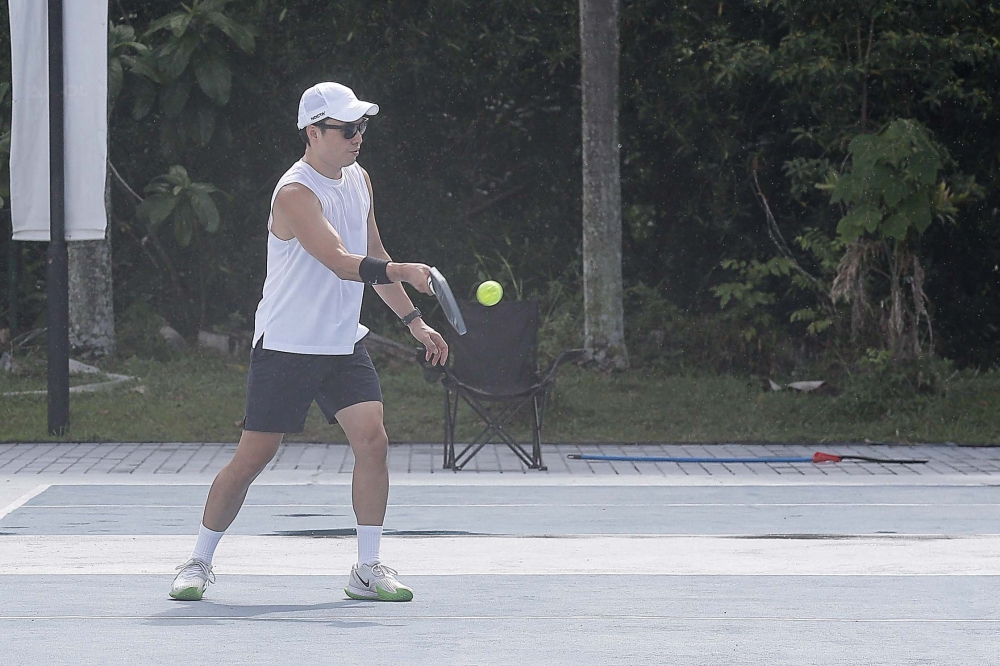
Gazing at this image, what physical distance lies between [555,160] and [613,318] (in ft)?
9.56

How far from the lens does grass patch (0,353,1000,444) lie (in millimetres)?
11719

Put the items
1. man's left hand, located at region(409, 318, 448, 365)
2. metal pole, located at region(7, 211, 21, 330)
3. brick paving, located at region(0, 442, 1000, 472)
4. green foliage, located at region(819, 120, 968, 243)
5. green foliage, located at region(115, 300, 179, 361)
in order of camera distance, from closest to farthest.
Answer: man's left hand, located at region(409, 318, 448, 365) < brick paving, located at region(0, 442, 1000, 472) < green foliage, located at region(819, 120, 968, 243) < green foliage, located at region(115, 300, 179, 361) < metal pole, located at region(7, 211, 21, 330)

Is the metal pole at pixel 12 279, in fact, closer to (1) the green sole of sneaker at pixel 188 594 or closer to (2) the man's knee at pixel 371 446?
(1) the green sole of sneaker at pixel 188 594

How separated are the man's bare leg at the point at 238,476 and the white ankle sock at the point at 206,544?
3 centimetres

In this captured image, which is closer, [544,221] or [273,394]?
[273,394]

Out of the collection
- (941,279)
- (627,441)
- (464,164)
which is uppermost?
(464,164)

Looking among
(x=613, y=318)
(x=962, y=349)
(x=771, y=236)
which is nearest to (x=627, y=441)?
(x=613, y=318)

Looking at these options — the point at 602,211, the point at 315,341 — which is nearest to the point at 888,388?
the point at 602,211

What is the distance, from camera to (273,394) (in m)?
5.70

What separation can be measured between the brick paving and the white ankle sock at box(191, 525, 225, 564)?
4234 mm

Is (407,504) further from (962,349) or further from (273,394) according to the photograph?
(962,349)

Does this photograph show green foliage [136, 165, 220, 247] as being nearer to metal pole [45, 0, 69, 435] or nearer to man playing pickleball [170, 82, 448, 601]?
metal pole [45, 0, 69, 435]

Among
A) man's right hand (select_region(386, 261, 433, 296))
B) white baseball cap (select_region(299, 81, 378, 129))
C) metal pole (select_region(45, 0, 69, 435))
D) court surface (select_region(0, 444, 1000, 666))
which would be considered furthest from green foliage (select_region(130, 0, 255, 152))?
man's right hand (select_region(386, 261, 433, 296))

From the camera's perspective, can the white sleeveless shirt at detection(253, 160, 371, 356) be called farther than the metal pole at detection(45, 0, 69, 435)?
No
